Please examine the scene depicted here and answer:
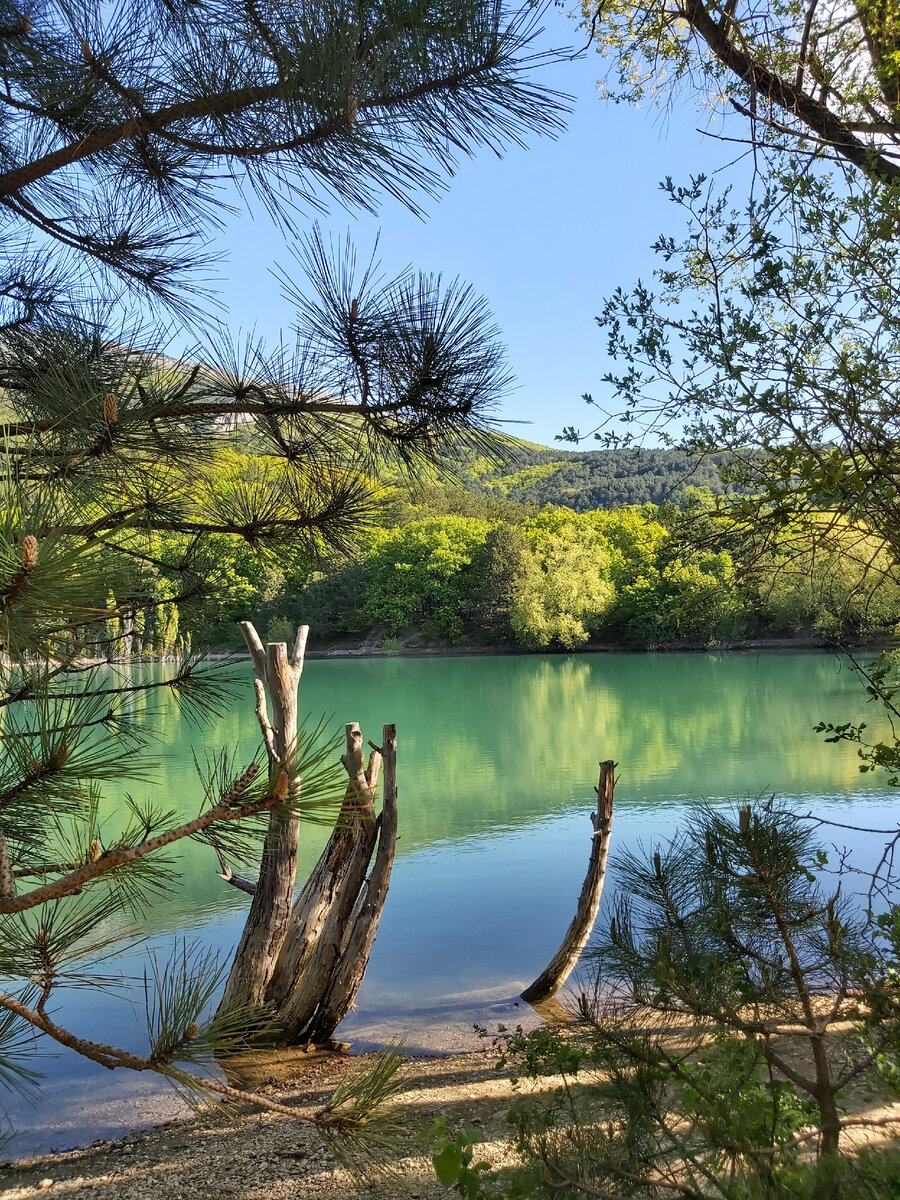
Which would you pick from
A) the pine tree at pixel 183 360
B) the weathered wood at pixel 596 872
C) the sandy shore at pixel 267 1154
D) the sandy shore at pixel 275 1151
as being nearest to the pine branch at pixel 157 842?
the pine tree at pixel 183 360

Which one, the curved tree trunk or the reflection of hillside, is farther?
the reflection of hillside

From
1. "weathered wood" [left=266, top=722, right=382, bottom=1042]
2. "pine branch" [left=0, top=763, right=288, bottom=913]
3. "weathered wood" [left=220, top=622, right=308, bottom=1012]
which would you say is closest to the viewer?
"pine branch" [left=0, top=763, right=288, bottom=913]

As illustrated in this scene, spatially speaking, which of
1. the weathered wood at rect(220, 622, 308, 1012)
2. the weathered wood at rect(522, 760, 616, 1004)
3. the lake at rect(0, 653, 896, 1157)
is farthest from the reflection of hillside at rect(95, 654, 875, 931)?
the weathered wood at rect(522, 760, 616, 1004)

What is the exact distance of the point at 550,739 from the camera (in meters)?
15.0

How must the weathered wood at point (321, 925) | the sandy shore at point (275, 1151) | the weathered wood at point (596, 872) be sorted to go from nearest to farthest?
1. the sandy shore at point (275, 1151)
2. the weathered wood at point (321, 925)
3. the weathered wood at point (596, 872)

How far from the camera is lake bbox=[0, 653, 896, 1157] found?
16.0ft

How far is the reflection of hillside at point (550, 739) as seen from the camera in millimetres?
9891

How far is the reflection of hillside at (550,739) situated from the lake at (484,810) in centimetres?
5

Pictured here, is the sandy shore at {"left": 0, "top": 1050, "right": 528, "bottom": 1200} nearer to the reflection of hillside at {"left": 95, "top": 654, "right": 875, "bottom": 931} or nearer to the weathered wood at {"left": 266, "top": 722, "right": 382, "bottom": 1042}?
the weathered wood at {"left": 266, "top": 722, "right": 382, "bottom": 1042}

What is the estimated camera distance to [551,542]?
37281 mm

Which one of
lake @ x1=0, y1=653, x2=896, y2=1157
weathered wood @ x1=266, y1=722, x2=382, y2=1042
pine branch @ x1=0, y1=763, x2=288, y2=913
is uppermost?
pine branch @ x1=0, y1=763, x2=288, y2=913

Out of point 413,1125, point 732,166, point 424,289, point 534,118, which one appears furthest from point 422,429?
point 413,1125

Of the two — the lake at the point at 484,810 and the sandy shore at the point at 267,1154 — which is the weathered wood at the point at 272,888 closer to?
the sandy shore at the point at 267,1154

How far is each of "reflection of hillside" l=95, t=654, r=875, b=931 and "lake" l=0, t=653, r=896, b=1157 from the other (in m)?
0.05
